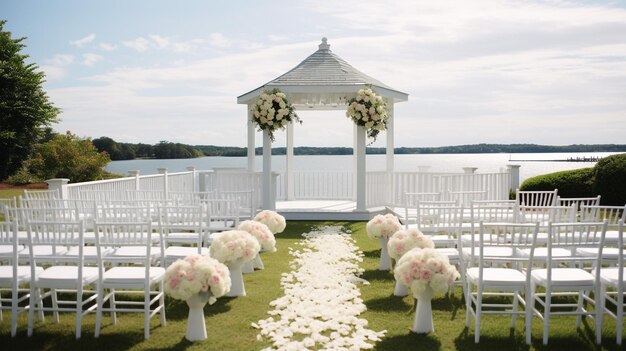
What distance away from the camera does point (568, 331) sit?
4875mm

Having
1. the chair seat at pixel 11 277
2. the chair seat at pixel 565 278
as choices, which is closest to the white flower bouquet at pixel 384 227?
the chair seat at pixel 565 278

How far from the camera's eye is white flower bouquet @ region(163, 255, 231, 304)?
4.46 meters

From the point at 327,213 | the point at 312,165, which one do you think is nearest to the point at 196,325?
the point at 327,213

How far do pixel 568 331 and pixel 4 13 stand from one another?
2899 centimetres

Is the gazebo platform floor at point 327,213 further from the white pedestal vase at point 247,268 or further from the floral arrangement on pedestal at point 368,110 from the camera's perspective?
the white pedestal vase at point 247,268

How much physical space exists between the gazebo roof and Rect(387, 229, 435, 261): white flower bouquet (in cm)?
684

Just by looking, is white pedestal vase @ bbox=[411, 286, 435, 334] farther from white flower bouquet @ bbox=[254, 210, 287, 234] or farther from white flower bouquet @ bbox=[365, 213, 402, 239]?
white flower bouquet @ bbox=[254, 210, 287, 234]

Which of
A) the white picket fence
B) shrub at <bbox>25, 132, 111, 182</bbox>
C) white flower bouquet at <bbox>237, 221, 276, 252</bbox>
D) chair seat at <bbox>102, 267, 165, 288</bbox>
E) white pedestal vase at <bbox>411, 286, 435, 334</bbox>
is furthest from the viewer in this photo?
shrub at <bbox>25, 132, 111, 182</bbox>

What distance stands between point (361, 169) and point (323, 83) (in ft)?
7.58

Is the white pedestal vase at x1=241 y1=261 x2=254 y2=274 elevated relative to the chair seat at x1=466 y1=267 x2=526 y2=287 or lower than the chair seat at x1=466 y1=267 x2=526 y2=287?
lower

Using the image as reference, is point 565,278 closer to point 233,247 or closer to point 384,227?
point 384,227

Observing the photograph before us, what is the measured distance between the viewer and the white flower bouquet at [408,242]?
5973 mm

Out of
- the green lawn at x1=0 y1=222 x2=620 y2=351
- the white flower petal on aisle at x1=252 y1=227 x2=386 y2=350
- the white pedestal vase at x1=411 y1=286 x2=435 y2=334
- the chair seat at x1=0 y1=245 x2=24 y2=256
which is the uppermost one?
the chair seat at x1=0 y1=245 x2=24 y2=256

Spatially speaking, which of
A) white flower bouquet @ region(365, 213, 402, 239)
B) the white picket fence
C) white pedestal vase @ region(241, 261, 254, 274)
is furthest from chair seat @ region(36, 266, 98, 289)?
the white picket fence
